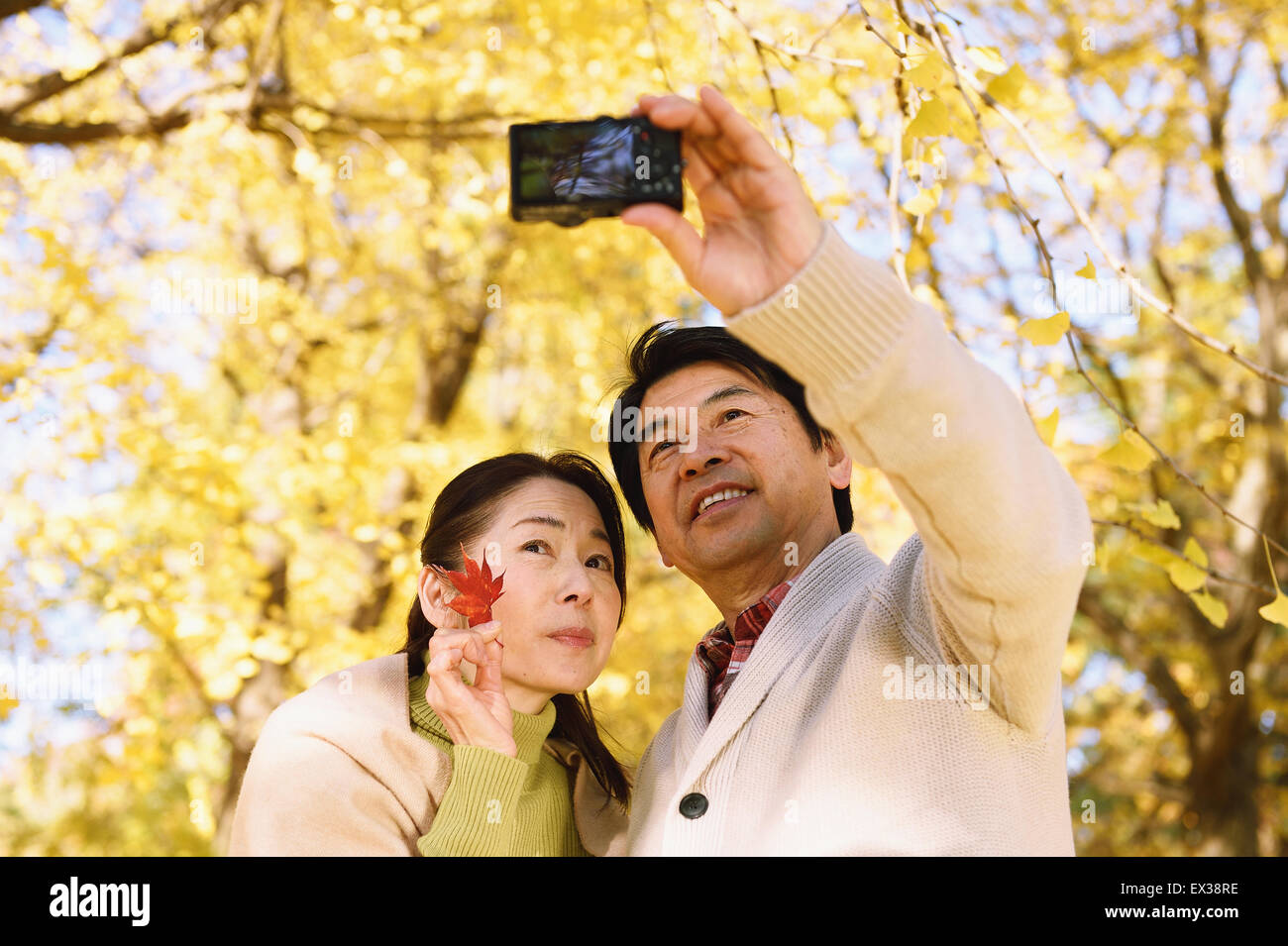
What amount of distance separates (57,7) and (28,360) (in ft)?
5.23

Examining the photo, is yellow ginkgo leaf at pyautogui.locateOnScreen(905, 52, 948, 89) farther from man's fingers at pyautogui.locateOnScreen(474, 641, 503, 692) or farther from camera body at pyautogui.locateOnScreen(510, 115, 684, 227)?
man's fingers at pyautogui.locateOnScreen(474, 641, 503, 692)

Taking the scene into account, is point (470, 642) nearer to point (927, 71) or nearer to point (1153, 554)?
point (927, 71)

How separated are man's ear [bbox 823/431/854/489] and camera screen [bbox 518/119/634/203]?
1.14 metres

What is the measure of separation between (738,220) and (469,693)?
36.9 inches

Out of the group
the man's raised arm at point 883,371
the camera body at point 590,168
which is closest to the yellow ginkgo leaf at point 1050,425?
the man's raised arm at point 883,371

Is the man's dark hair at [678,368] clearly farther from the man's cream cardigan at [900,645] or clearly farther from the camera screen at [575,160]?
the camera screen at [575,160]

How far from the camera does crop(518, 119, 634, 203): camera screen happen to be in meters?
1.27

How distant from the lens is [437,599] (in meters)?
2.16

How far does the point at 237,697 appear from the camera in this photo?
5957 mm

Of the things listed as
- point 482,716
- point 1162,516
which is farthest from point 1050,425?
point 482,716

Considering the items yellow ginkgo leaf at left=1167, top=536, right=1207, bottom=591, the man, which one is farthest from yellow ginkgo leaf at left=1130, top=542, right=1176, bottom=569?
the man

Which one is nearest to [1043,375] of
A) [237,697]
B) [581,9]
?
[581,9]

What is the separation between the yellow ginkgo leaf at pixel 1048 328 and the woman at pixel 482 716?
3.00ft

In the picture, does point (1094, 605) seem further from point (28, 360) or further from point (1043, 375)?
point (28, 360)
